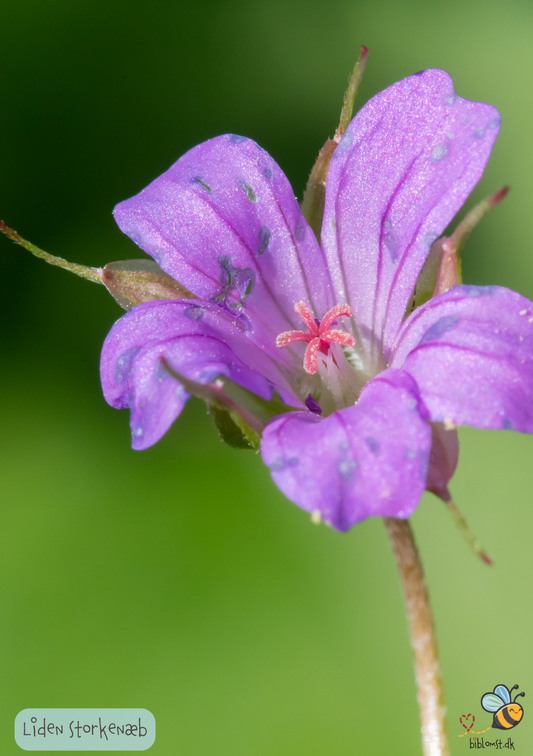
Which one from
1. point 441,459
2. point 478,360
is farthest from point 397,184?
point 441,459

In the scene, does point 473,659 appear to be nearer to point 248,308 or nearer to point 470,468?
point 470,468

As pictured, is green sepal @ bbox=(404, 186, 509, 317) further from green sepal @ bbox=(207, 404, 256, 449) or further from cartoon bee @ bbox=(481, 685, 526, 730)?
cartoon bee @ bbox=(481, 685, 526, 730)

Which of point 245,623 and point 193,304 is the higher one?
point 193,304

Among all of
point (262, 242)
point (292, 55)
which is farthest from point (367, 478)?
point (292, 55)

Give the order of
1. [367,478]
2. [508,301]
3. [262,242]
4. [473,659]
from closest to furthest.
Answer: [367,478]
[508,301]
[262,242]
[473,659]

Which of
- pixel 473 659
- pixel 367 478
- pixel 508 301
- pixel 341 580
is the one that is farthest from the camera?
pixel 341 580

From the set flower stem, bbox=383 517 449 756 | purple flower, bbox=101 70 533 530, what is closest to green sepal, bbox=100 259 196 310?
purple flower, bbox=101 70 533 530

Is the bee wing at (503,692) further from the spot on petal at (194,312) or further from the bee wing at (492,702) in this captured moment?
the spot on petal at (194,312)

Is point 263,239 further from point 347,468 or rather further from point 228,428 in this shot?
point 347,468
